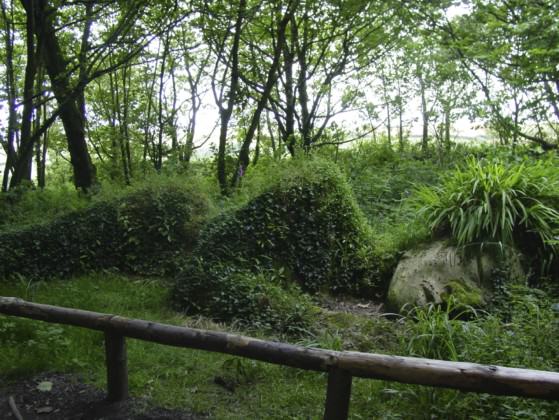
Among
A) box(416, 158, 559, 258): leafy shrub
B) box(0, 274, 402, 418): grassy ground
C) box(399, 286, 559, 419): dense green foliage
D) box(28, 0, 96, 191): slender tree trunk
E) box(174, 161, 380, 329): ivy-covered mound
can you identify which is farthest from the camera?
box(28, 0, 96, 191): slender tree trunk

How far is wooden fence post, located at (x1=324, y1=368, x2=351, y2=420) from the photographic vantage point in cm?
282

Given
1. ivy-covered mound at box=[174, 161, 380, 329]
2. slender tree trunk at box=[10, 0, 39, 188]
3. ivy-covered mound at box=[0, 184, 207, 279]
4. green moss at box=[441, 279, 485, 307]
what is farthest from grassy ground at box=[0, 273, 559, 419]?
slender tree trunk at box=[10, 0, 39, 188]

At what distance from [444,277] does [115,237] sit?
486 centimetres

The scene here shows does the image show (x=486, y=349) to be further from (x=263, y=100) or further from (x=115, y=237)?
(x=263, y=100)

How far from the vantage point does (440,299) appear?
556 cm

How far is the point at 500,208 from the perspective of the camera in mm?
6047

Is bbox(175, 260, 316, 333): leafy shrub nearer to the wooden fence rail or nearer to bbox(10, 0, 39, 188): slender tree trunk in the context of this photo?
the wooden fence rail

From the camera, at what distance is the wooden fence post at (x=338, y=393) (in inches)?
111

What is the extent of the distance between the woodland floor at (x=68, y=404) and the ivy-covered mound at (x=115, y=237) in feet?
10.2

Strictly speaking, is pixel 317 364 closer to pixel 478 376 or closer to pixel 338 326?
pixel 478 376

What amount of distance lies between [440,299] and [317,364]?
10.4 ft

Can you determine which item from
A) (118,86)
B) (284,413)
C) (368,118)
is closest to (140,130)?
(118,86)

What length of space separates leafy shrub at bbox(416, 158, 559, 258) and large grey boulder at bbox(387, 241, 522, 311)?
23cm

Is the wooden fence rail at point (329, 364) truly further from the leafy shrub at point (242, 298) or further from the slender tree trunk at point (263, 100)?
the slender tree trunk at point (263, 100)
